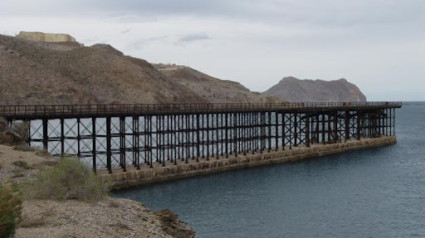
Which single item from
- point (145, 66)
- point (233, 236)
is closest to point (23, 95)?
point (145, 66)

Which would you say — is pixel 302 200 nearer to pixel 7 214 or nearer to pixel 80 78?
pixel 7 214

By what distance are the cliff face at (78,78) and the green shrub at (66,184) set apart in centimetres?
9776

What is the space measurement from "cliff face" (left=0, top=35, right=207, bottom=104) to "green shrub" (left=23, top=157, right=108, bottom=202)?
97.8 meters

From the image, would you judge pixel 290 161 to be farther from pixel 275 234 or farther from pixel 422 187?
pixel 275 234

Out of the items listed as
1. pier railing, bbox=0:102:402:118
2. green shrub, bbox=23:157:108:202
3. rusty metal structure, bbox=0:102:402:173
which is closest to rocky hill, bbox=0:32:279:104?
rusty metal structure, bbox=0:102:402:173

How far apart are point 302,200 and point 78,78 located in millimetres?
117142

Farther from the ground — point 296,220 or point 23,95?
point 23,95

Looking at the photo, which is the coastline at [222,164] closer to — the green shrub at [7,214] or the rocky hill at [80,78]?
the green shrub at [7,214]

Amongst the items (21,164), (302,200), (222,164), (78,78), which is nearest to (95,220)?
(21,164)

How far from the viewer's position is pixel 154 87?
17112 cm

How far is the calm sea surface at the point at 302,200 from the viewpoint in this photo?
4012cm

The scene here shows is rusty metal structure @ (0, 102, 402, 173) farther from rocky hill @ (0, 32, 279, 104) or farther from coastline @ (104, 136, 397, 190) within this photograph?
rocky hill @ (0, 32, 279, 104)

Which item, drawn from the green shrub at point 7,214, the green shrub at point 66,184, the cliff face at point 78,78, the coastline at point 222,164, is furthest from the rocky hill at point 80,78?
the green shrub at point 7,214

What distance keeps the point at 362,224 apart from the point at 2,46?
A: 129 meters
